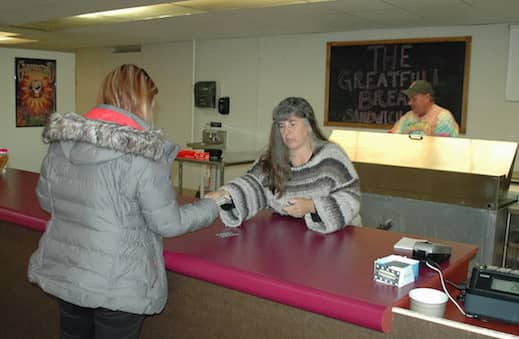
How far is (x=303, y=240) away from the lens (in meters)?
2.04

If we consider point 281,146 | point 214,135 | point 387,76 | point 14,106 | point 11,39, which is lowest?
point 214,135

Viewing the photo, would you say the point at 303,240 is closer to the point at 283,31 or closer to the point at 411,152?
the point at 411,152

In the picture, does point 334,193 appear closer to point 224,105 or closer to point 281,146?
point 281,146

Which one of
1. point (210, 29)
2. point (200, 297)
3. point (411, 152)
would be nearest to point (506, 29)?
point (411, 152)

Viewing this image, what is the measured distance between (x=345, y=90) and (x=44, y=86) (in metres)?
4.25

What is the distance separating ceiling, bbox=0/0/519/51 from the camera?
4673 millimetres

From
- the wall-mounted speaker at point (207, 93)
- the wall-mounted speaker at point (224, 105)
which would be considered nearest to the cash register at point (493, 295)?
the wall-mounted speaker at point (224, 105)

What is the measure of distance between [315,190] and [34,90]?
6426mm

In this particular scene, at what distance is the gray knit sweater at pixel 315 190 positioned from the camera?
2.22 m

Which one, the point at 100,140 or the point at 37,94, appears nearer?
the point at 100,140

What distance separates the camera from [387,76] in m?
6.16

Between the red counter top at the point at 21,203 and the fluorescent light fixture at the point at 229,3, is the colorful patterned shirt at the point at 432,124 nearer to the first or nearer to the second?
the fluorescent light fixture at the point at 229,3

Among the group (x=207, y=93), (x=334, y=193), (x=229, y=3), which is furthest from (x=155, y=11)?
(x=334, y=193)

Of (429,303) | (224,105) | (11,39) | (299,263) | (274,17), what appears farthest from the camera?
(11,39)
